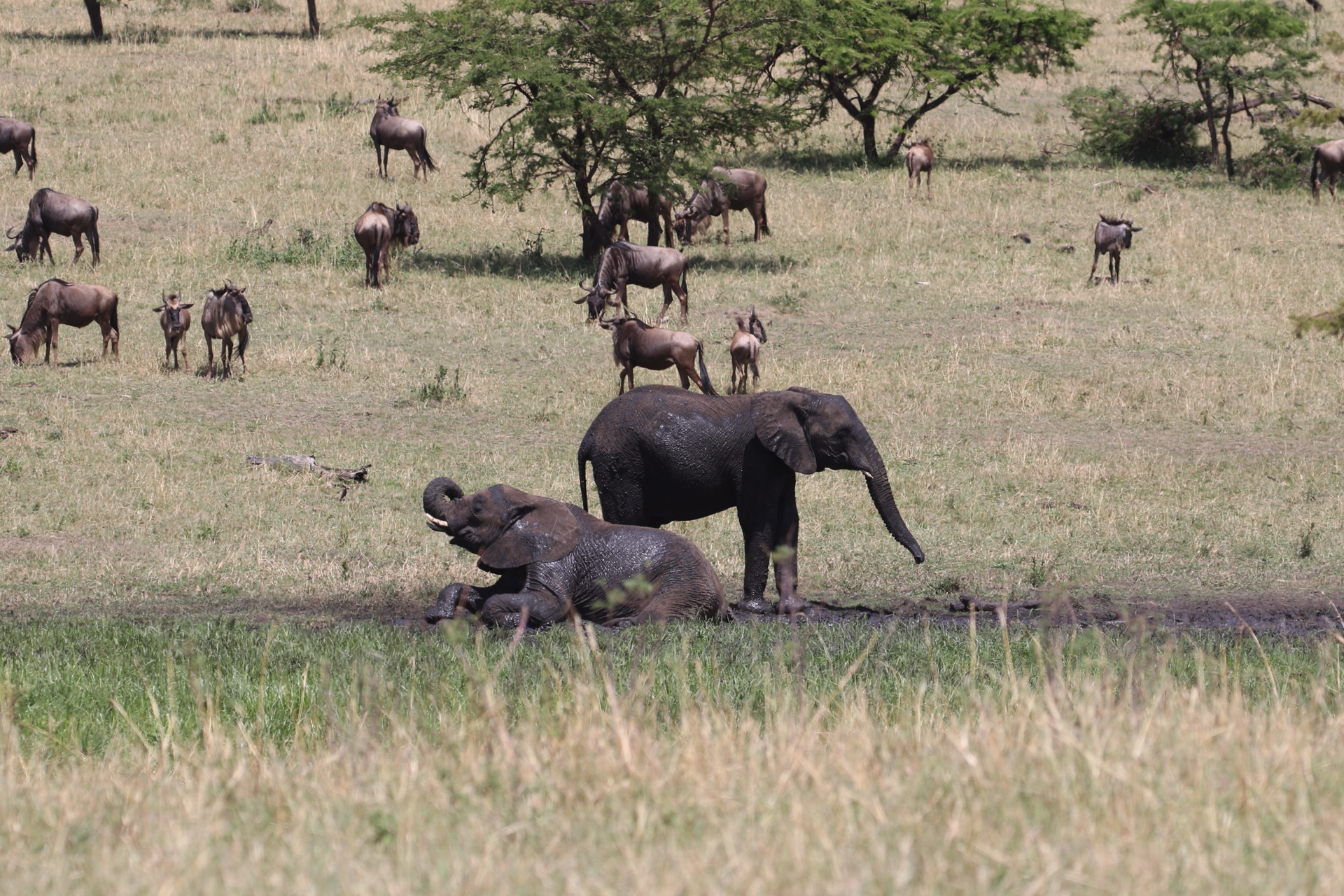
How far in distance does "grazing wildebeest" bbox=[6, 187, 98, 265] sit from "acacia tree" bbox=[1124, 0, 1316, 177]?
2163cm

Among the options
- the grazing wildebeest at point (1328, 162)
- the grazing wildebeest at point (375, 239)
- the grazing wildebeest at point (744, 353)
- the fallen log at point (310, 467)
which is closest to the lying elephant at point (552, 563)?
the fallen log at point (310, 467)

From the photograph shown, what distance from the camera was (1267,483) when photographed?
50.2 ft

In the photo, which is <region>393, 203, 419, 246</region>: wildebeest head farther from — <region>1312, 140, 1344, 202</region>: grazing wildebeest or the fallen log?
<region>1312, 140, 1344, 202</region>: grazing wildebeest

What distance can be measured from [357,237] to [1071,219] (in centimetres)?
1296

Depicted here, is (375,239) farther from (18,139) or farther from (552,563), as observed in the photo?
(552,563)

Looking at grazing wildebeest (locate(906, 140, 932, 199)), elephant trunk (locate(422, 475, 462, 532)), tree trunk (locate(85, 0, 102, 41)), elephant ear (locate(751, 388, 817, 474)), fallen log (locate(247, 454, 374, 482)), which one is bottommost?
fallen log (locate(247, 454, 374, 482))

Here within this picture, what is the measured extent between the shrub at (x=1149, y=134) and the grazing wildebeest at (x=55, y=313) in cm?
2202

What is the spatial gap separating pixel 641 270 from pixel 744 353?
4.25m

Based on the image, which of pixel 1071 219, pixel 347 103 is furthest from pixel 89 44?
pixel 1071 219

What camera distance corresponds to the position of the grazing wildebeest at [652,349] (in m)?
18.4

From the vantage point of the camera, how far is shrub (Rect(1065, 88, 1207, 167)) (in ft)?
112

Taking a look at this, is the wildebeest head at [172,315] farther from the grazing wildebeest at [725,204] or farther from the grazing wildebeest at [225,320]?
the grazing wildebeest at [725,204]

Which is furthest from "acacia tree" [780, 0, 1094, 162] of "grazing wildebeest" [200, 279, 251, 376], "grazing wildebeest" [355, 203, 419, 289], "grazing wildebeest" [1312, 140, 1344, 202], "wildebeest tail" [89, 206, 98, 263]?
"grazing wildebeest" [200, 279, 251, 376]

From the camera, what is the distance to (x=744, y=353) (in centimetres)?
1878
